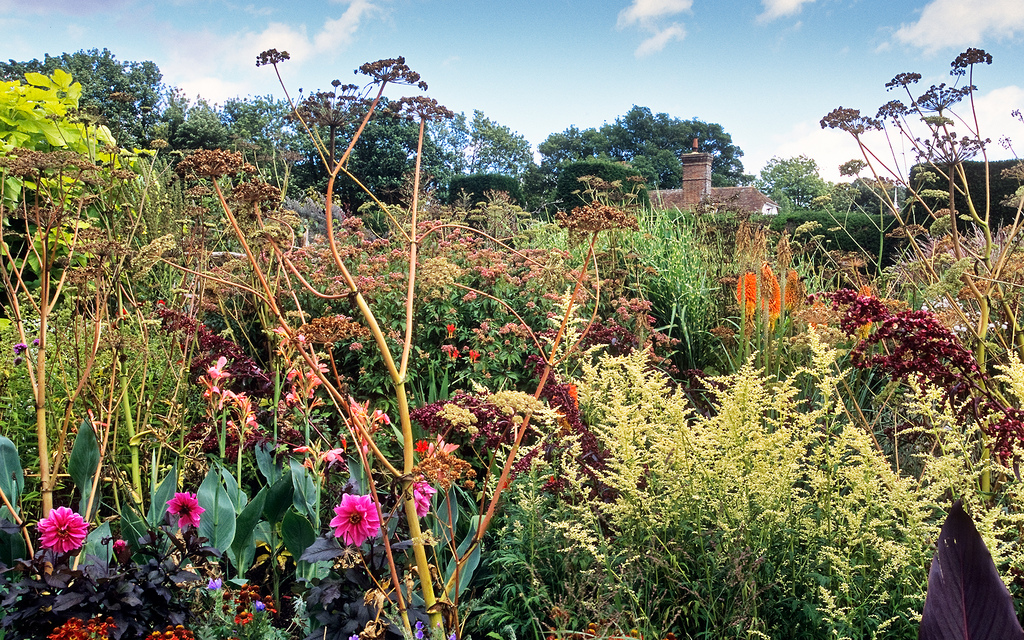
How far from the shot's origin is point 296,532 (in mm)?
2080

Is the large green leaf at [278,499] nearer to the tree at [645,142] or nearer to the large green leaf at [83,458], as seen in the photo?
the large green leaf at [83,458]

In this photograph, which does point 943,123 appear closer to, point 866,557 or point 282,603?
point 866,557

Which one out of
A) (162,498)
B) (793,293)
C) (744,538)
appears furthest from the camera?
(793,293)

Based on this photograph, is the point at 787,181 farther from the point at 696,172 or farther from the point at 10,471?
the point at 10,471

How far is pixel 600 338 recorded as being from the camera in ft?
11.3

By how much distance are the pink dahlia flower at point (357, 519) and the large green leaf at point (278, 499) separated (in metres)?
0.59

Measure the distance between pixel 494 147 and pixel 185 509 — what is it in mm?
55354

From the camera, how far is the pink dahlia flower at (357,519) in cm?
174

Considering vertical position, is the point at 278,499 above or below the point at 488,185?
below

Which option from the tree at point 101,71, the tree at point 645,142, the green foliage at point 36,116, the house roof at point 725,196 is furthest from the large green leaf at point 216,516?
the tree at point 645,142

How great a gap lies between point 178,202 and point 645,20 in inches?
1832

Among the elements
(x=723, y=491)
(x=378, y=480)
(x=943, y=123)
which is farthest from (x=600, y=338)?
(x=943, y=123)

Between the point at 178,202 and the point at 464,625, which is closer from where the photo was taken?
the point at 464,625

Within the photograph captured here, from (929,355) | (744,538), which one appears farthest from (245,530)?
(929,355)
